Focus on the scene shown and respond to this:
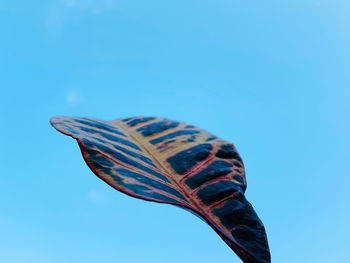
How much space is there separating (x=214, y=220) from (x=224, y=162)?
0.28 metres

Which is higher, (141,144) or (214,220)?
(141,144)

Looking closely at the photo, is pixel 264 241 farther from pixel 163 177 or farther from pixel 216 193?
pixel 163 177

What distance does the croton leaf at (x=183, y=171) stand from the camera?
695 mm

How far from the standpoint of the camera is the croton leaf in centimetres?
69

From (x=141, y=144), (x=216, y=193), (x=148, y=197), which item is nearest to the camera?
(x=148, y=197)

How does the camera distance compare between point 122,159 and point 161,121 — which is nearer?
point 122,159

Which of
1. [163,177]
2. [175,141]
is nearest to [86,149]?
[163,177]

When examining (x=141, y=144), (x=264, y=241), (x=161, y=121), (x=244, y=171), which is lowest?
(x=264, y=241)

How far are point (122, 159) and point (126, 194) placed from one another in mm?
199

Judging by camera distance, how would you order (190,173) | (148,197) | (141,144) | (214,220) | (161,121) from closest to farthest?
(148,197) → (214,220) → (190,173) → (141,144) → (161,121)

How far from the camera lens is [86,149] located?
0.75 m

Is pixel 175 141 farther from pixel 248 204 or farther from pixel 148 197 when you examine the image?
pixel 148 197

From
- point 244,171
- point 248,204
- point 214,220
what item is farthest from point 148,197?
point 244,171

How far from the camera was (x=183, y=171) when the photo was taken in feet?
3.14
